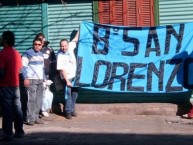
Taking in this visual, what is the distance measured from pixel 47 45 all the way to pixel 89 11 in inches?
51.3

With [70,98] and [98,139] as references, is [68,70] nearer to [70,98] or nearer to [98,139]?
[70,98]

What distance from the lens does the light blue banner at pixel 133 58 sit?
465 inches

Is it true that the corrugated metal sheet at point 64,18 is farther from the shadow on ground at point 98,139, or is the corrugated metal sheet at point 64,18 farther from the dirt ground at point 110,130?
the shadow on ground at point 98,139

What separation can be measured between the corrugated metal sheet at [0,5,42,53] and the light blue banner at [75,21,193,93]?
1.36 metres

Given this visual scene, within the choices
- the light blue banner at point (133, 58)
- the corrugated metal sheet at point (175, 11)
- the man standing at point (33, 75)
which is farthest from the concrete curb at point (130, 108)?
the corrugated metal sheet at point (175, 11)

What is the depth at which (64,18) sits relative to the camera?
494 inches

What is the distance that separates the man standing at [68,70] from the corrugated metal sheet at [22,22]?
1214mm

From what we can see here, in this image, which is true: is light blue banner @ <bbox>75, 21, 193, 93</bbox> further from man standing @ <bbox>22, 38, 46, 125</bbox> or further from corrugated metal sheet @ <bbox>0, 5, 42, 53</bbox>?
corrugated metal sheet @ <bbox>0, 5, 42, 53</bbox>

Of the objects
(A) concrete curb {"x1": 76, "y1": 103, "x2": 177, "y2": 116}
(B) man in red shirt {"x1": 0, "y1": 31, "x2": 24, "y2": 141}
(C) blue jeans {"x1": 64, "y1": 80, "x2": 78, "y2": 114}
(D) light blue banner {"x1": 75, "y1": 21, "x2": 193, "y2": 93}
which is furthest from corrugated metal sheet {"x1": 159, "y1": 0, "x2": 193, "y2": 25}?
(B) man in red shirt {"x1": 0, "y1": 31, "x2": 24, "y2": 141}

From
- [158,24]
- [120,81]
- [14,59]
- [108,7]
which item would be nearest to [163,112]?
[120,81]

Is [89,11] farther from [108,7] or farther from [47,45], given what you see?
[47,45]

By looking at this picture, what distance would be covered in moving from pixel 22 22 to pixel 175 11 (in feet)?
12.0

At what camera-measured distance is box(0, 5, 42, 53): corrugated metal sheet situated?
41.5ft

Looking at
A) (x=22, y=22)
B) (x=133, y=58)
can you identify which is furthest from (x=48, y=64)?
(x=133, y=58)
